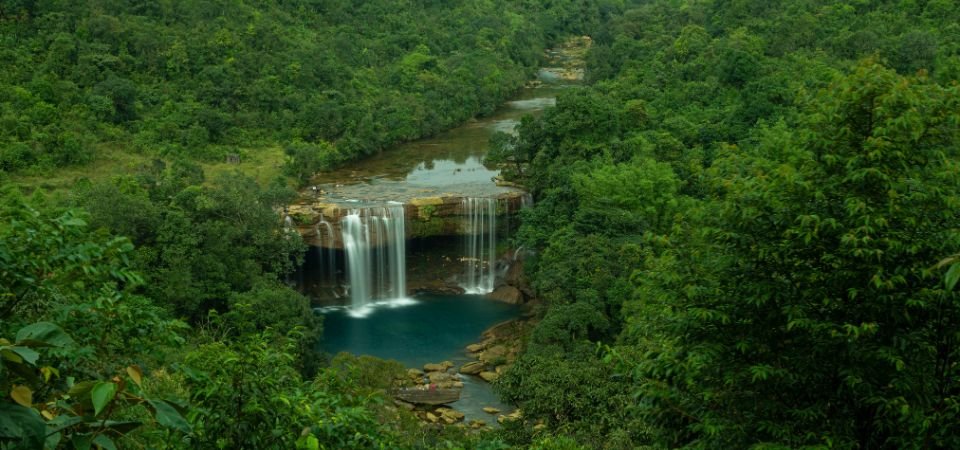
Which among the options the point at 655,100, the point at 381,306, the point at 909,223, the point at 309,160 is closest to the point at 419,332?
the point at 381,306

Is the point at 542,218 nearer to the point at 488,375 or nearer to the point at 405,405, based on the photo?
the point at 488,375

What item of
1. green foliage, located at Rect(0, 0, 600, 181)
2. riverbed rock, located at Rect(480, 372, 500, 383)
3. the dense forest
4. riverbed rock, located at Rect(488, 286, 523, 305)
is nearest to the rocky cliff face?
the dense forest

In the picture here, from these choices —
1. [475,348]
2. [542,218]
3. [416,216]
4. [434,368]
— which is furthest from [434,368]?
[416,216]

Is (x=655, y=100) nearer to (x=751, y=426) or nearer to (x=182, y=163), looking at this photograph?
(x=182, y=163)

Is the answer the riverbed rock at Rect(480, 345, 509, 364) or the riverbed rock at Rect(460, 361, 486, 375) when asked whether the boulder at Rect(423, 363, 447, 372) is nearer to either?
the riverbed rock at Rect(460, 361, 486, 375)

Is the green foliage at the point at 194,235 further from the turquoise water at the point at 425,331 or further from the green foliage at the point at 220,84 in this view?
the green foliage at the point at 220,84

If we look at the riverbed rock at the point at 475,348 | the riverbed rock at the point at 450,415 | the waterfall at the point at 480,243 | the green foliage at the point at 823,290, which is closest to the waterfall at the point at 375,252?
the waterfall at the point at 480,243

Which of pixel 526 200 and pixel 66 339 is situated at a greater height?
pixel 66 339
